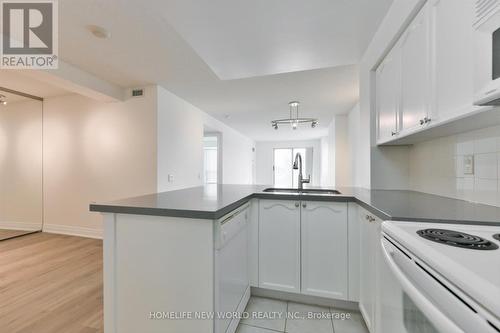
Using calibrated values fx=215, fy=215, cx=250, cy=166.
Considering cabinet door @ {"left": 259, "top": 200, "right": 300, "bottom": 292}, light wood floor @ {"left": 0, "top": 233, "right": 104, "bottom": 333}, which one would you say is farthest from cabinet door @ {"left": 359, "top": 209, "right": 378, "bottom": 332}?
light wood floor @ {"left": 0, "top": 233, "right": 104, "bottom": 333}

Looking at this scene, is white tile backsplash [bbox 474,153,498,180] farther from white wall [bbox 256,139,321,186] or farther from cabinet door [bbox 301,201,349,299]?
white wall [bbox 256,139,321,186]

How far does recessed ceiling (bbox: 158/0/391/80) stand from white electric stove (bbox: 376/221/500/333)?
5.68ft

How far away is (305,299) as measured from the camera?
1860 millimetres

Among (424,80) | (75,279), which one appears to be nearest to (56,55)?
(75,279)

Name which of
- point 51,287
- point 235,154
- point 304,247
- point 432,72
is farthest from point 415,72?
point 235,154

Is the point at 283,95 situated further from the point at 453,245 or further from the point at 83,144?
the point at 83,144

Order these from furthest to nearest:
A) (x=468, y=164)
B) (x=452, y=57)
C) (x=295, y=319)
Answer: (x=295, y=319) < (x=468, y=164) < (x=452, y=57)

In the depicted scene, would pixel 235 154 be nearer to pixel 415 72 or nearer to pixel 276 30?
pixel 276 30

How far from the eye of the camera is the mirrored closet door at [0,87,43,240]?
3947mm

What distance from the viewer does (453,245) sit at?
2.25ft

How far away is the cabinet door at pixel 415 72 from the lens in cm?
126

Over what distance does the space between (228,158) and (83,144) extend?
335 centimetres

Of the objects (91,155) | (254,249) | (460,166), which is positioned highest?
(91,155)

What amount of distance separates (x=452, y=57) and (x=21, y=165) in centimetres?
603
